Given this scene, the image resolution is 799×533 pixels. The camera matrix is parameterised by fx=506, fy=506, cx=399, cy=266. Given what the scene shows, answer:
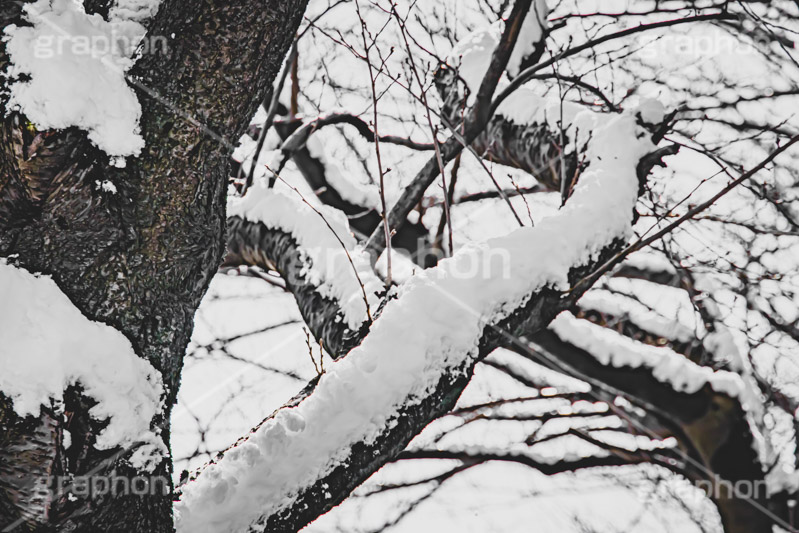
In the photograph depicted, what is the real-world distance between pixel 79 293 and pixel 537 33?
2.63 m

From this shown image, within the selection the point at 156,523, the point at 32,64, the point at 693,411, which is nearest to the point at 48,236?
the point at 32,64

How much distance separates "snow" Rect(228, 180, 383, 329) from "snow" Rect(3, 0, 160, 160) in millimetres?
763

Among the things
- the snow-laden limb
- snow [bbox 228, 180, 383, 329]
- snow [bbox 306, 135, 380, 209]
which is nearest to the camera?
the snow-laden limb

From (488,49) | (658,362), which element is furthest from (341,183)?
(658,362)

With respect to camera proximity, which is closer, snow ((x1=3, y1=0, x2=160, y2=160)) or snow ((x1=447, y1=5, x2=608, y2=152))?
snow ((x1=3, y1=0, x2=160, y2=160))

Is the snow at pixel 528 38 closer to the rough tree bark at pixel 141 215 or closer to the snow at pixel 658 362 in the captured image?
the snow at pixel 658 362

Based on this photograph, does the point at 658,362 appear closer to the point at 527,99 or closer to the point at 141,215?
the point at 527,99

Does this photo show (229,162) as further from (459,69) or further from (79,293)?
(459,69)

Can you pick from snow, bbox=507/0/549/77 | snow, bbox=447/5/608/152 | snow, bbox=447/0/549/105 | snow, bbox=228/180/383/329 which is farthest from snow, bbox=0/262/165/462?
snow, bbox=507/0/549/77

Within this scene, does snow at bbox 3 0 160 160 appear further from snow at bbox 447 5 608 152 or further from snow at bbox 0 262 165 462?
snow at bbox 447 5 608 152

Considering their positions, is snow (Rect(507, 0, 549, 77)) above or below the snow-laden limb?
above

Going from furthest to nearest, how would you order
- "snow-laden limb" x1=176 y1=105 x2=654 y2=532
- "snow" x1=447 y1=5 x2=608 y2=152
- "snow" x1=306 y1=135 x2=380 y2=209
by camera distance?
"snow" x1=306 y1=135 x2=380 y2=209
"snow" x1=447 y1=5 x2=608 y2=152
"snow-laden limb" x1=176 y1=105 x2=654 y2=532

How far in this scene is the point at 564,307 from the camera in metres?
1.53

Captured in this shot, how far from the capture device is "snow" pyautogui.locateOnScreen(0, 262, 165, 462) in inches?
34.0
